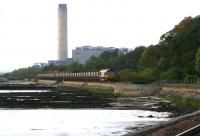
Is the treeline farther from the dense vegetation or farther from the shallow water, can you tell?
the shallow water

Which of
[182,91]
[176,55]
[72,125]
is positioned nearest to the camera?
[72,125]

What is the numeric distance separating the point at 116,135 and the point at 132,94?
64.0 m

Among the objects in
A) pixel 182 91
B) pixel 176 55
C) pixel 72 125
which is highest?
pixel 176 55

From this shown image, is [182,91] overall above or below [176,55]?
below

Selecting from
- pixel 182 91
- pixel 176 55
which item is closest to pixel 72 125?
pixel 182 91

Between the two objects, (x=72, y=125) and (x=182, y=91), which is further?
(x=182, y=91)

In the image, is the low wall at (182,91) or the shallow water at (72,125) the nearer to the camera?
the shallow water at (72,125)

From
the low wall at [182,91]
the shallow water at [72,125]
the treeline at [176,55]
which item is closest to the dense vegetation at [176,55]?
the treeline at [176,55]

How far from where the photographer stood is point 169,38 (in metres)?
119

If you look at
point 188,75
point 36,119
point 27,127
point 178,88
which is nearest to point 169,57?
point 188,75

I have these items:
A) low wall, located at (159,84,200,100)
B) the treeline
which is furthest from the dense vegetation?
low wall, located at (159,84,200,100)

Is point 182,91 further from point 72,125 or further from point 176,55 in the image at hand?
point 72,125

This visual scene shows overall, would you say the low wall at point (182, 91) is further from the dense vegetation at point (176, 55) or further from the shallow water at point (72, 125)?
the shallow water at point (72, 125)

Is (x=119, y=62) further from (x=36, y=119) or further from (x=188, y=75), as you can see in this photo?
(x=36, y=119)
